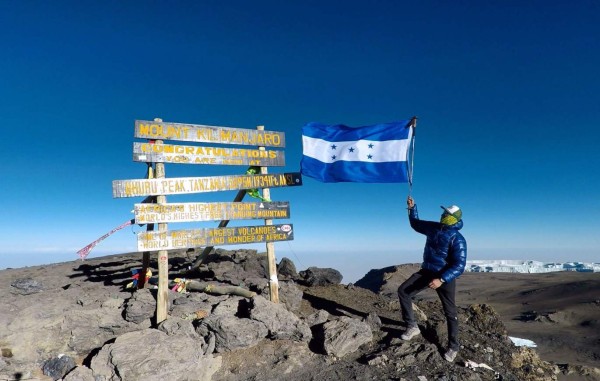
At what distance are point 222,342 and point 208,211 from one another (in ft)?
10.3

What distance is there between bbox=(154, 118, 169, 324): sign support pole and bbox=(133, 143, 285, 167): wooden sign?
222mm

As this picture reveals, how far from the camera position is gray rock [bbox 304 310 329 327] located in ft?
28.5

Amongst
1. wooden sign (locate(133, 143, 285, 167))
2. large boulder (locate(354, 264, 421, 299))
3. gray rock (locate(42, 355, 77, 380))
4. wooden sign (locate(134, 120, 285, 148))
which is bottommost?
large boulder (locate(354, 264, 421, 299))

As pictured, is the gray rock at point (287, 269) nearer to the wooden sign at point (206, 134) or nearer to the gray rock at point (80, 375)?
the wooden sign at point (206, 134)

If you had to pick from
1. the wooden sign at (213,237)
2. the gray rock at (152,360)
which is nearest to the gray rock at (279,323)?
the gray rock at (152,360)

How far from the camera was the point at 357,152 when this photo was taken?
10.5 metres

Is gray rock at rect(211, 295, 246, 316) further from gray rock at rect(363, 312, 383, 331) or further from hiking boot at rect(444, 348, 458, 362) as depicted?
hiking boot at rect(444, 348, 458, 362)

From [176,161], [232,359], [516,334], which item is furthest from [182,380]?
[516,334]

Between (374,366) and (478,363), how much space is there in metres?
2.24

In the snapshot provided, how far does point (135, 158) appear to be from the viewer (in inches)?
324

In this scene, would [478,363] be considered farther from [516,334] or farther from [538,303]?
[538,303]

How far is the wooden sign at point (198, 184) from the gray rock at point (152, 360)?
318cm

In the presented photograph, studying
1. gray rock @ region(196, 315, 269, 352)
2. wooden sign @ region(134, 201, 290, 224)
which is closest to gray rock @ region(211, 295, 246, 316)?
gray rock @ region(196, 315, 269, 352)

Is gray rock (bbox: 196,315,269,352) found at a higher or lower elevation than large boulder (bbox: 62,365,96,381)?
higher
